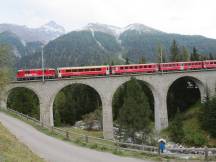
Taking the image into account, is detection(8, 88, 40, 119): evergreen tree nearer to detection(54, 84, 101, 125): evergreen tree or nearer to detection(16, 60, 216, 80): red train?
detection(54, 84, 101, 125): evergreen tree

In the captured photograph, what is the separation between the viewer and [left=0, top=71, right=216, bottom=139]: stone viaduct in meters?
42.7

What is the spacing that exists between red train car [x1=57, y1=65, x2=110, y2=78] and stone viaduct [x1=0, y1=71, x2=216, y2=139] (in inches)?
59.2

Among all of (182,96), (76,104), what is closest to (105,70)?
(182,96)

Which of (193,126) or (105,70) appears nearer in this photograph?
(105,70)

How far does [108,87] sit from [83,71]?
4758mm

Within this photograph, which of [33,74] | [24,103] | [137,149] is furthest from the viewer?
[24,103]

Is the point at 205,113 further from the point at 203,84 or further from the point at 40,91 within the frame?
the point at 40,91

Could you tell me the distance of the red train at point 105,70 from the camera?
143 feet

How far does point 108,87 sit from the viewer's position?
4519cm

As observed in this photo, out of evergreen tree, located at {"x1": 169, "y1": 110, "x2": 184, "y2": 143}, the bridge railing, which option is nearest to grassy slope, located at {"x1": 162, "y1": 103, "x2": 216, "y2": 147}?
evergreen tree, located at {"x1": 169, "y1": 110, "x2": 184, "y2": 143}

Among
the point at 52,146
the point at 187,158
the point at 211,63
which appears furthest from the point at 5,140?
the point at 211,63

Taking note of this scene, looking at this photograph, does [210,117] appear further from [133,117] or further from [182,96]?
[182,96]

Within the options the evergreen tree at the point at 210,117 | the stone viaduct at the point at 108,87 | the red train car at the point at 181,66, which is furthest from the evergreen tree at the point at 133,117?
the red train car at the point at 181,66

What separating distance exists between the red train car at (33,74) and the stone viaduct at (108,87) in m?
1.50
